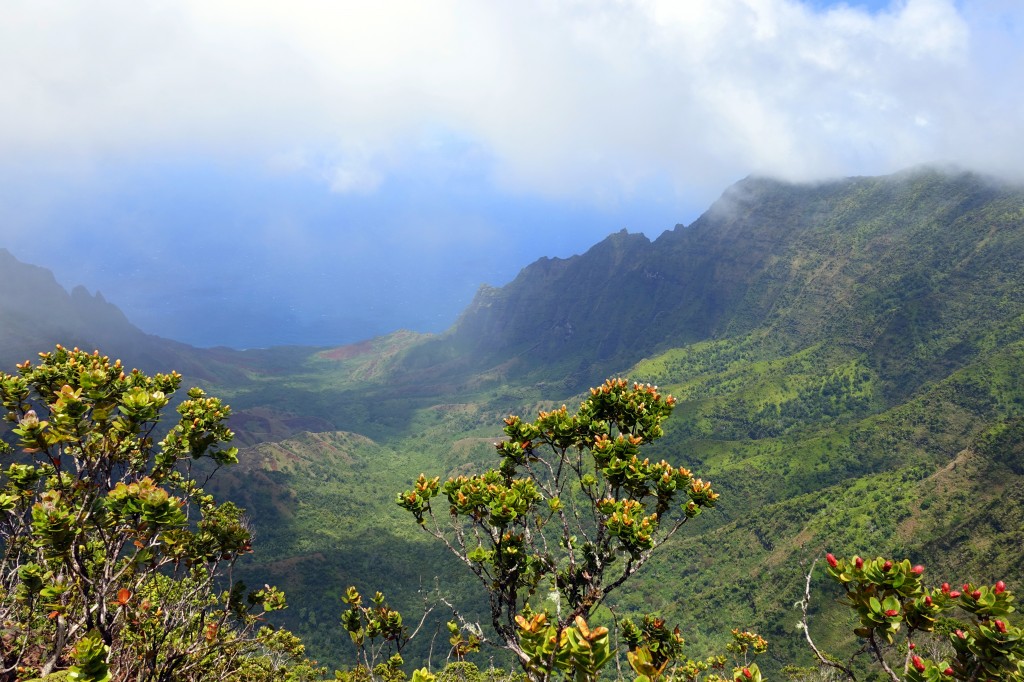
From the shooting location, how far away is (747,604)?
125500 mm

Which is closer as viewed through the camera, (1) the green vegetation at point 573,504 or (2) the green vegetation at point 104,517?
(2) the green vegetation at point 104,517

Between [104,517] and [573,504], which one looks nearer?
[573,504]

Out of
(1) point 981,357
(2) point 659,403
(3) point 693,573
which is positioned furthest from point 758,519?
(2) point 659,403

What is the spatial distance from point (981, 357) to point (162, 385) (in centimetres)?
26795

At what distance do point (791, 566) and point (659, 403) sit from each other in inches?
5606

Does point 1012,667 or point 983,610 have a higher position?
point 983,610

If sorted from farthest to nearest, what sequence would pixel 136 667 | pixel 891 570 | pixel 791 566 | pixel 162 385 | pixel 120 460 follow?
pixel 791 566 → pixel 162 385 → pixel 136 667 → pixel 120 460 → pixel 891 570

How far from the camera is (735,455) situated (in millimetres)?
187500

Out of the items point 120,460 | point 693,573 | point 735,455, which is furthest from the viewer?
point 735,455

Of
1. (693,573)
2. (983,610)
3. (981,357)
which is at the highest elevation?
(983,610)

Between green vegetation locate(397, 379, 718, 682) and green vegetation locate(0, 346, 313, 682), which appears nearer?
green vegetation locate(0, 346, 313, 682)

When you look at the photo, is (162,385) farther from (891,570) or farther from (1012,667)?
(1012,667)

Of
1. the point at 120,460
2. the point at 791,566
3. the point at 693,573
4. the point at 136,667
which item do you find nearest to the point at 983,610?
the point at 120,460

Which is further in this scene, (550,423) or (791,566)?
(791,566)
